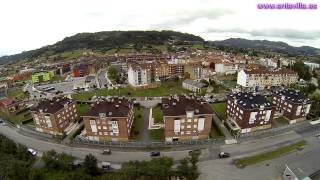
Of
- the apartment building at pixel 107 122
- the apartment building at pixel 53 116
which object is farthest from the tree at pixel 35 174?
the apartment building at pixel 53 116

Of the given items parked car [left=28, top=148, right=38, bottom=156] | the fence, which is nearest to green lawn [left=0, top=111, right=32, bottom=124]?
parked car [left=28, top=148, right=38, bottom=156]

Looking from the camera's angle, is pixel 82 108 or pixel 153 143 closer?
pixel 153 143

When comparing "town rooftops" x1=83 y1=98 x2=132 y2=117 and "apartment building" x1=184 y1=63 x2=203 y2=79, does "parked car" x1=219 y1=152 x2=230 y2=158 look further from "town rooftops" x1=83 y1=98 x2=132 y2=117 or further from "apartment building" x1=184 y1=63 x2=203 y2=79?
"apartment building" x1=184 y1=63 x2=203 y2=79

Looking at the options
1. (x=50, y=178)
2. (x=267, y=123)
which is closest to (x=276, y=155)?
(x=267, y=123)

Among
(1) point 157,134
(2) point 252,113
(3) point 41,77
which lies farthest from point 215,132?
(3) point 41,77

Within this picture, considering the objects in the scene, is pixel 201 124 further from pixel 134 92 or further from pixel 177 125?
pixel 134 92

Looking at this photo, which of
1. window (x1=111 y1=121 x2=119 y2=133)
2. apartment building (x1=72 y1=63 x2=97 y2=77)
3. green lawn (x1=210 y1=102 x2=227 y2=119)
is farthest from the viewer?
apartment building (x1=72 y1=63 x2=97 y2=77)
